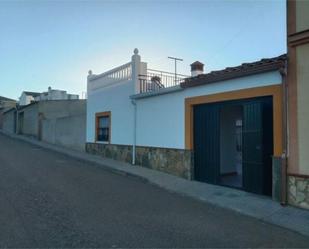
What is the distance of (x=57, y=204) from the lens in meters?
7.08

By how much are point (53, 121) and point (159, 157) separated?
14404mm

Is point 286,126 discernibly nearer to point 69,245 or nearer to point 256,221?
point 256,221

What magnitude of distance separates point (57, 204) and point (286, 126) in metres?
5.62

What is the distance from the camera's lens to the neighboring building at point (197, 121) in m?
7.99

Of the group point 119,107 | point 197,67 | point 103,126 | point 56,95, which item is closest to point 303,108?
point 197,67

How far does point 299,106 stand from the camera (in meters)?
7.13

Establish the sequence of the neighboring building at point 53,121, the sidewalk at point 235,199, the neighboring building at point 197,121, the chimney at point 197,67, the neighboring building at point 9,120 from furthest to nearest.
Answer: the neighboring building at point 9,120, the neighboring building at point 53,121, the chimney at point 197,67, the neighboring building at point 197,121, the sidewalk at point 235,199

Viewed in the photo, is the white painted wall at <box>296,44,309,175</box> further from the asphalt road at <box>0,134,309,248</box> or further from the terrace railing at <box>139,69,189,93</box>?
the terrace railing at <box>139,69,189,93</box>

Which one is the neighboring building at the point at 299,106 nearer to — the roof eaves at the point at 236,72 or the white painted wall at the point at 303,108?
the white painted wall at the point at 303,108

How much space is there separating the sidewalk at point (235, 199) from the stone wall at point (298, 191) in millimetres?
170

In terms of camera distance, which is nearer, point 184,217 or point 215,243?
point 215,243

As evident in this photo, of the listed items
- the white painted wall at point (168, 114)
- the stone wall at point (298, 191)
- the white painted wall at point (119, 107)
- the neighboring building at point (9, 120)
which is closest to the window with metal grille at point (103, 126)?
the white painted wall at point (119, 107)

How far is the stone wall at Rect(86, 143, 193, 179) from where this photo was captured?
10445mm

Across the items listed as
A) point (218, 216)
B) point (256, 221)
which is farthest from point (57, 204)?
point (256, 221)
